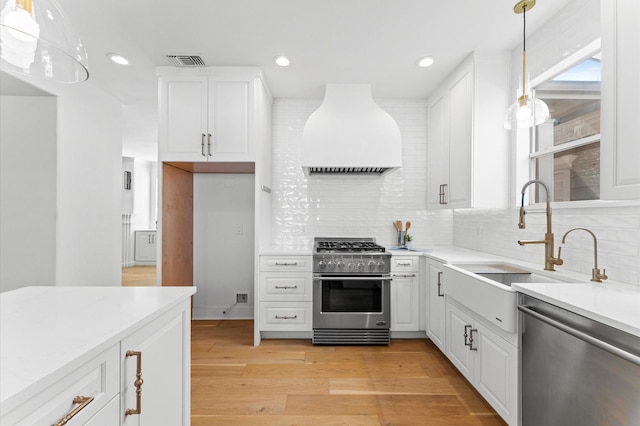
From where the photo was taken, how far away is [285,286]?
120 inches

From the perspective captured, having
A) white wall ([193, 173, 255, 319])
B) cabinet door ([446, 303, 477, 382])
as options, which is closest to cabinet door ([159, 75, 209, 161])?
white wall ([193, 173, 255, 319])

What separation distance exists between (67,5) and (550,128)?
3.59m

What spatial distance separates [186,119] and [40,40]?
1947 mm

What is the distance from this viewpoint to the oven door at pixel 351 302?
2.98 meters

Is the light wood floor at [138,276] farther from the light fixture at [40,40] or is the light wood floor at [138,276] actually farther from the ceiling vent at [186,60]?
the light fixture at [40,40]

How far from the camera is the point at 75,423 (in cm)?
76

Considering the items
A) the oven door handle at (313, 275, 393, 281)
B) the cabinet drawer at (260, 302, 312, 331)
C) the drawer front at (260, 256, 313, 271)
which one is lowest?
the cabinet drawer at (260, 302, 312, 331)

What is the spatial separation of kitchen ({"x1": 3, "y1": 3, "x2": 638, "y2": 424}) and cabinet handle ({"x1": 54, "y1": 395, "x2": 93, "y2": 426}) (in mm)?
2721

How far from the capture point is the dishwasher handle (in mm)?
1029

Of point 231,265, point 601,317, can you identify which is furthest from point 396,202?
point 601,317

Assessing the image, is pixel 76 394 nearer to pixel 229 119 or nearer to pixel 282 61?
pixel 229 119

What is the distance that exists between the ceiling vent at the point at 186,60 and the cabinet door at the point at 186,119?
106 mm

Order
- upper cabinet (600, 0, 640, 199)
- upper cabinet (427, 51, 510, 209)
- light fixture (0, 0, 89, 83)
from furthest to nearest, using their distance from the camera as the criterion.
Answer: upper cabinet (427, 51, 510, 209), upper cabinet (600, 0, 640, 199), light fixture (0, 0, 89, 83)

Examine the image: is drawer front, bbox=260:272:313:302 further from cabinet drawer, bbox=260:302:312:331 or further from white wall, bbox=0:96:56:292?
white wall, bbox=0:96:56:292
